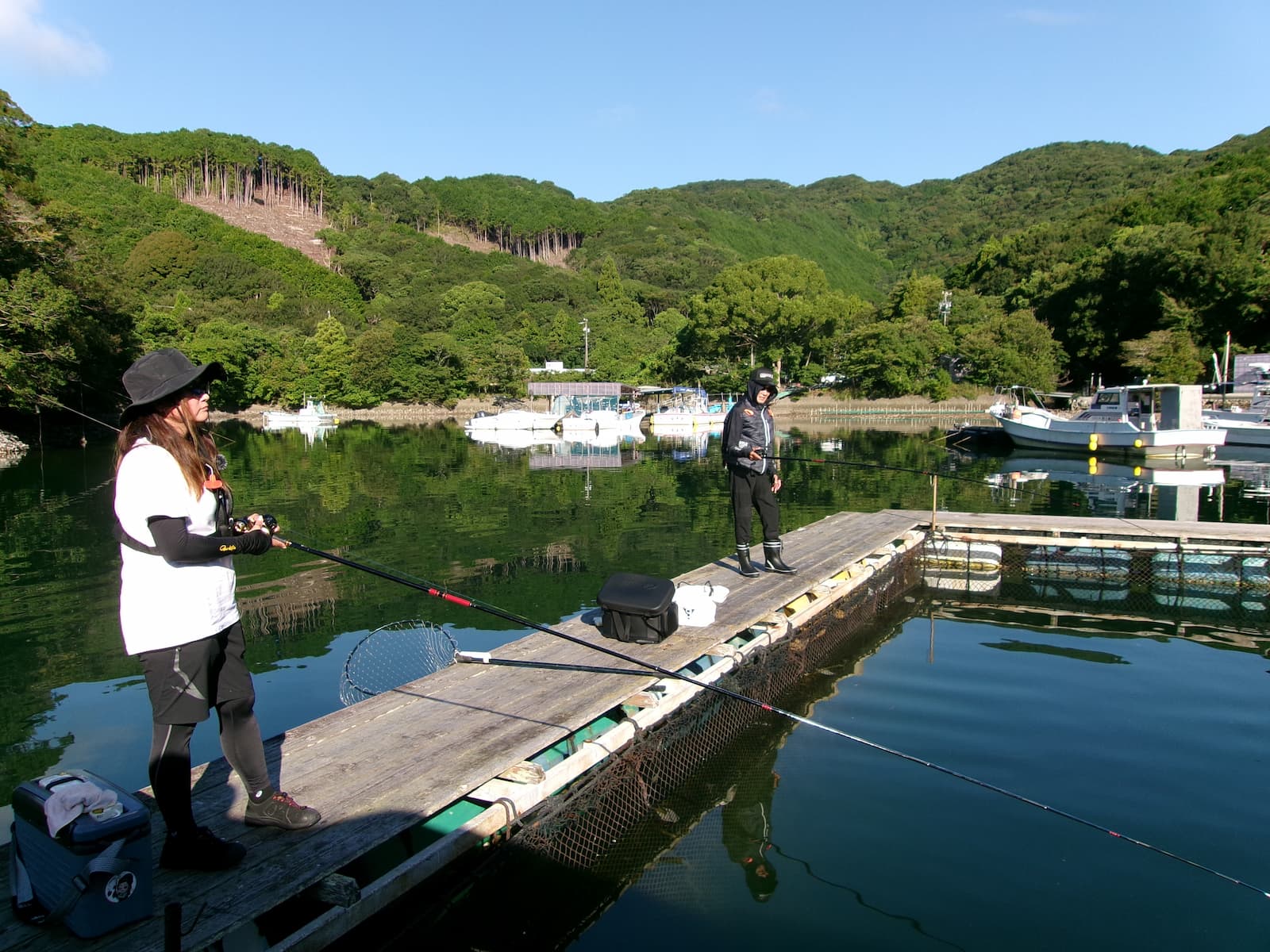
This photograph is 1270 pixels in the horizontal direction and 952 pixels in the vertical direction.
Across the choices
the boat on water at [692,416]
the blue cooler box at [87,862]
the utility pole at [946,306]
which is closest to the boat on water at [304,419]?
the boat on water at [692,416]

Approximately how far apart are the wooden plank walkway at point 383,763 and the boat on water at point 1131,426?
29510mm

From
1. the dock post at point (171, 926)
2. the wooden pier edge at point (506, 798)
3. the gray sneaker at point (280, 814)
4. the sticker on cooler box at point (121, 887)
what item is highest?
the dock post at point (171, 926)

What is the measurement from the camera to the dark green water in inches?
166

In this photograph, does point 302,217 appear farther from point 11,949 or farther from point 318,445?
point 11,949

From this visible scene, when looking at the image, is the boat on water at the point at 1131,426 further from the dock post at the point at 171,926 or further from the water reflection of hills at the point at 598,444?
the dock post at the point at 171,926

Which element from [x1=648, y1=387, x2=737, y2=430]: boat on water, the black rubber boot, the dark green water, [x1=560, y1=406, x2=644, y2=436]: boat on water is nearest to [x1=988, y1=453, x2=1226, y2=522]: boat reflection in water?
the dark green water

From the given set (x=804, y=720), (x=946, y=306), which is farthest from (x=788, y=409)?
(x=804, y=720)

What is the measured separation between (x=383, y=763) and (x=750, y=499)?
4848 mm

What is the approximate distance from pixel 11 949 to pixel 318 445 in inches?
1496

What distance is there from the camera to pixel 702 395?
59656mm

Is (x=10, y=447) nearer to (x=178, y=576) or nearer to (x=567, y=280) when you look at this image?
(x=178, y=576)

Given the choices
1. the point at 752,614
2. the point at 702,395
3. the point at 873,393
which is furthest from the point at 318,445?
the point at 873,393

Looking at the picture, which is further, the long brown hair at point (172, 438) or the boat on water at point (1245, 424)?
the boat on water at point (1245, 424)

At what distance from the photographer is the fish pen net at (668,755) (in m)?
4.67
